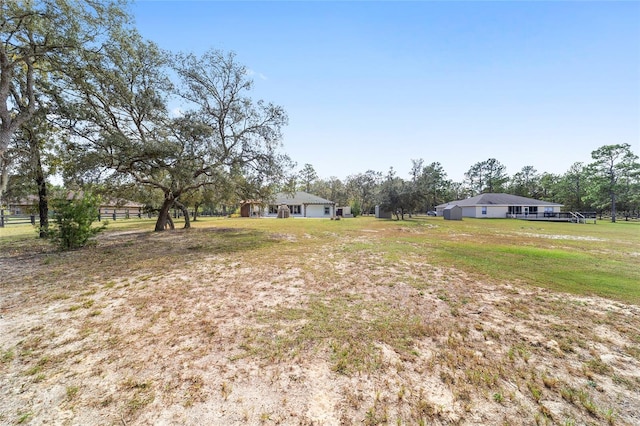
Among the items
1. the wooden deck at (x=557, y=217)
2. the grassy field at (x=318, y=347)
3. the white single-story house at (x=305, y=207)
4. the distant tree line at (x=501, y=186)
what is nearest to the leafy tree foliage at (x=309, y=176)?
the distant tree line at (x=501, y=186)

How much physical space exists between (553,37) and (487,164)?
71.9m

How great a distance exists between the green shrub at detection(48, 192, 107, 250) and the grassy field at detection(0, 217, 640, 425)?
3.41 metres

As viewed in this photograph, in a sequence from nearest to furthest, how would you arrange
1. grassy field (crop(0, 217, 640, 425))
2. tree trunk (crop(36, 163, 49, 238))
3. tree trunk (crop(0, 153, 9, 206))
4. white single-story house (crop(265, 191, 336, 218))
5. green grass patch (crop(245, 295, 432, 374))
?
grassy field (crop(0, 217, 640, 425))
green grass patch (crop(245, 295, 432, 374))
tree trunk (crop(0, 153, 9, 206))
tree trunk (crop(36, 163, 49, 238))
white single-story house (crop(265, 191, 336, 218))

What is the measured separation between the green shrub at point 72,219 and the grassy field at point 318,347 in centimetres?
341

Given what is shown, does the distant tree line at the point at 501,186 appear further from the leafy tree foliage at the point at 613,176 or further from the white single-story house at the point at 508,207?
the white single-story house at the point at 508,207

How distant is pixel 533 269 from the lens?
7234mm

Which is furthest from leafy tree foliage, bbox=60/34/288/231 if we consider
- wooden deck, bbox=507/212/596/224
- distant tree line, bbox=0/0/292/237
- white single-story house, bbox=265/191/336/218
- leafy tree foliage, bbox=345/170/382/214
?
leafy tree foliage, bbox=345/170/382/214

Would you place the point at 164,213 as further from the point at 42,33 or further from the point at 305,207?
the point at 305,207

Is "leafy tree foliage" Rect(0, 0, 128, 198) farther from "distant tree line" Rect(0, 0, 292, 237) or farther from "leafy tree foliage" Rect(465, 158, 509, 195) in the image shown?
"leafy tree foliage" Rect(465, 158, 509, 195)

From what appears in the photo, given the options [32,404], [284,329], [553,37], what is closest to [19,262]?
[32,404]

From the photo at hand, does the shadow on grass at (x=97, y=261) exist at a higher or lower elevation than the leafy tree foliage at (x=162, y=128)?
lower

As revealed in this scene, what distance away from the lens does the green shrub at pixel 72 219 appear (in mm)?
9039

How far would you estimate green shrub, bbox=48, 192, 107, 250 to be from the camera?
9039 mm

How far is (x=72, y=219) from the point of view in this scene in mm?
9312
